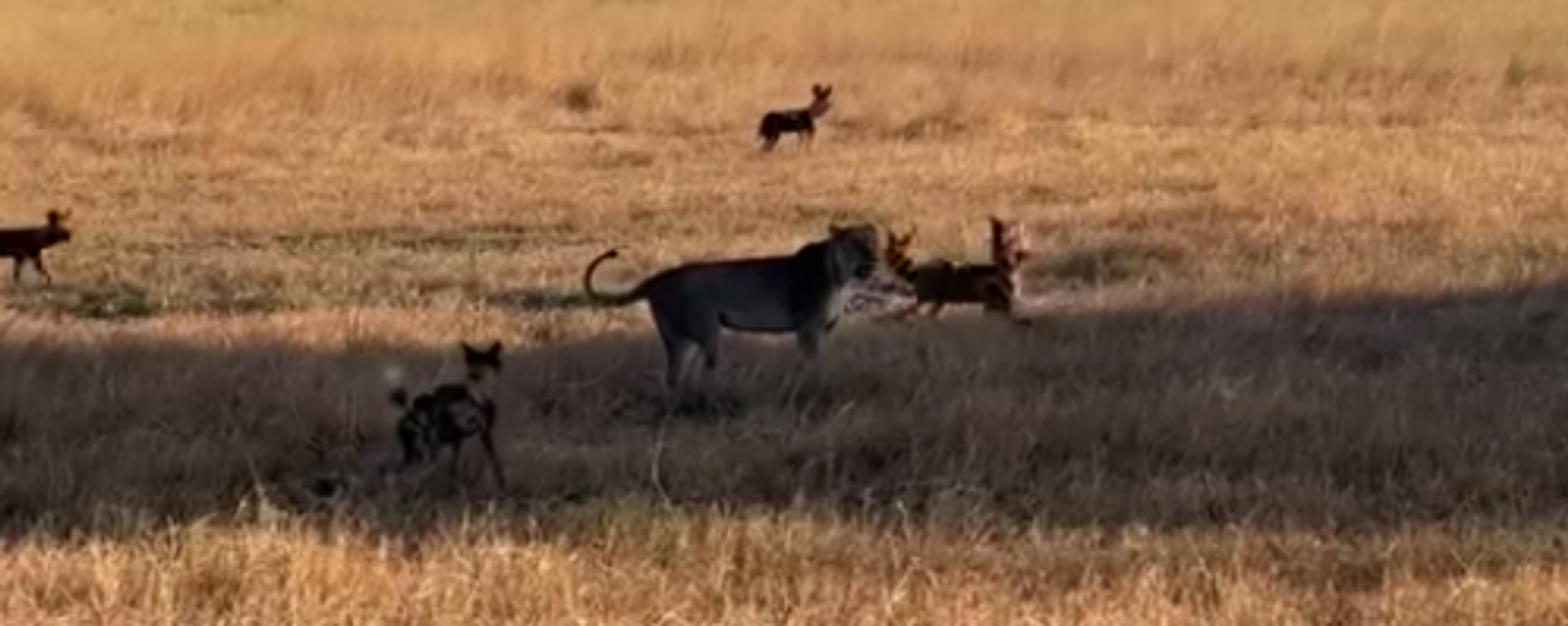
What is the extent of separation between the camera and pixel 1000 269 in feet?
35.8

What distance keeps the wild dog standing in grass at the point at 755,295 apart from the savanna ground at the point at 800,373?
0.19 metres

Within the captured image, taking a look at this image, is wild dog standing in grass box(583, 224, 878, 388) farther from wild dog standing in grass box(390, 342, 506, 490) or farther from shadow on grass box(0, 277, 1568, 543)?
wild dog standing in grass box(390, 342, 506, 490)

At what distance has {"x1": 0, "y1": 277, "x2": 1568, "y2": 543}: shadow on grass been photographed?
293 inches

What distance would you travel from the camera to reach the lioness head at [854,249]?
30.3ft

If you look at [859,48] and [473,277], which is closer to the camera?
[473,277]

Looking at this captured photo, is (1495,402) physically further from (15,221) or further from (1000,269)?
(15,221)

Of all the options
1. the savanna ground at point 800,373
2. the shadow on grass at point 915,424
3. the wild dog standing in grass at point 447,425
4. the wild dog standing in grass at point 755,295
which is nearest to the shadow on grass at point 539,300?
the savanna ground at point 800,373

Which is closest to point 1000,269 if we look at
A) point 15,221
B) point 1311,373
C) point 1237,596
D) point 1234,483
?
point 1311,373

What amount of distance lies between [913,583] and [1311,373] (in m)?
3.29

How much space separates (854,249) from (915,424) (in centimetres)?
122

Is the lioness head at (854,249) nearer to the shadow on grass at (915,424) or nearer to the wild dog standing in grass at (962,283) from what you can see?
the shadow on grass at (915,424)

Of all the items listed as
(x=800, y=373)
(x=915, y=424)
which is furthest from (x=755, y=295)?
(x=915, y=424)

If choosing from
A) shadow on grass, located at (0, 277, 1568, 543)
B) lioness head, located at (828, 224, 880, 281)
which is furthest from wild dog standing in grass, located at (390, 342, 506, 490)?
lioness head, located at (828, 224, 880, 281)

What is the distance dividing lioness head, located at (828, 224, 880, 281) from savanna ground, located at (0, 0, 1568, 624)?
13.6 inches
